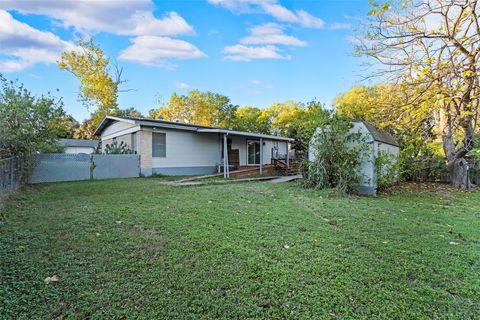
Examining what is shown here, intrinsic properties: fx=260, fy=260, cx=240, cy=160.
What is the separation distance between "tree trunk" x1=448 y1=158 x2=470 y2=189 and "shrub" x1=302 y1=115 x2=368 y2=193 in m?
5.28

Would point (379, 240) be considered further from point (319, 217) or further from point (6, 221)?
point (6, 221)

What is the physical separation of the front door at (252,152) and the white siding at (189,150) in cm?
296

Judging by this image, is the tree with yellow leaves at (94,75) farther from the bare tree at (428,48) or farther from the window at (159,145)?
the bare tree at (428,48)

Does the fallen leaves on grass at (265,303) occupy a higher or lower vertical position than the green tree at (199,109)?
lower

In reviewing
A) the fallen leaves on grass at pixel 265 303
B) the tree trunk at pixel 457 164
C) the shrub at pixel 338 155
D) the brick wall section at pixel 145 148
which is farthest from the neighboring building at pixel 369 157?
the brick wall section at pixel 145 148

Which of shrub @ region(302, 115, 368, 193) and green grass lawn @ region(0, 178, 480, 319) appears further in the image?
shrub @ region(302, 115, 368, 193)

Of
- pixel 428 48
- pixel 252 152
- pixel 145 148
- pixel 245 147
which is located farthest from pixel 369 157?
pixel 252 152

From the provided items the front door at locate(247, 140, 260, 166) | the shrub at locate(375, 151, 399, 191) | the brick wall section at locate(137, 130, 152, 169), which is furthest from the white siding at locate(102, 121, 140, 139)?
the shrub at locate(375, 151, 399, 191)

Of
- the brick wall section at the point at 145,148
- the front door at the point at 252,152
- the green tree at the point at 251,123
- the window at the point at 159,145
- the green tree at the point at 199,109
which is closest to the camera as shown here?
the brick wall section at the point at 145,148

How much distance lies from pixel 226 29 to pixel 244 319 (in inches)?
493

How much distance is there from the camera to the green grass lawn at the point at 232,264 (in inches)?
85.7

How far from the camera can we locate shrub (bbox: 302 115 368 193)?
8984 mm

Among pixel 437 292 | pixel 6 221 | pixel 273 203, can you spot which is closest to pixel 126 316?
pixel 437 292

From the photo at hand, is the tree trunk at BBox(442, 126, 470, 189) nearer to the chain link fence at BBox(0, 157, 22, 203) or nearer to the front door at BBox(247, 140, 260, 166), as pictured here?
the front door at BBox(247, 140, 260, 166)
